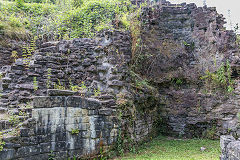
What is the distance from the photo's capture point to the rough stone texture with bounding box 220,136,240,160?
190 inches

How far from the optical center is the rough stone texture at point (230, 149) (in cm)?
483

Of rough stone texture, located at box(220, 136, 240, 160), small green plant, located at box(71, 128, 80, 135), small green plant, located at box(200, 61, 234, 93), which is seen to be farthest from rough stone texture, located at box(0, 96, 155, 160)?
→ small green plant, located at box(200, 61, 234, 93)

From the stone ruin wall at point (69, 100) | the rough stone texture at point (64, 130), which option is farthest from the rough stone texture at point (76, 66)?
the rough stone texture at point (64, 130)

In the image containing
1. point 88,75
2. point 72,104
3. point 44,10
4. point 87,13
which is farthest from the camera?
point 44,10

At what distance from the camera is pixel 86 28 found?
37.8 ft

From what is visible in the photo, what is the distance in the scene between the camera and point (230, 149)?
5254mm

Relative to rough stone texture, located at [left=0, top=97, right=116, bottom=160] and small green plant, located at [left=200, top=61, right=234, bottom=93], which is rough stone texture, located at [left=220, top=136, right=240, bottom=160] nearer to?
rough stone texture, located at [left=0, top=97, right=116, bottom=160]

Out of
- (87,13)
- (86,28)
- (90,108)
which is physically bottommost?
(90,108)

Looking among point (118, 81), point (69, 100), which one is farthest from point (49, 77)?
point (118, 81)

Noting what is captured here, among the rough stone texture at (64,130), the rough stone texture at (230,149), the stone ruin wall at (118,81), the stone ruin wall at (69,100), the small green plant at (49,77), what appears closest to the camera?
the rough stone texture at (230,149)

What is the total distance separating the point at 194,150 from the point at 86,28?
815 cm

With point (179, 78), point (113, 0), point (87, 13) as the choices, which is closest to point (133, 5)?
point (113, 0)

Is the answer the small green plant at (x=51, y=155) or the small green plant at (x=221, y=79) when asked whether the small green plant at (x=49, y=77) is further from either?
the small green plant at (x=221, y=79)

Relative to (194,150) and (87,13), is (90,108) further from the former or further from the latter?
(87,13)
